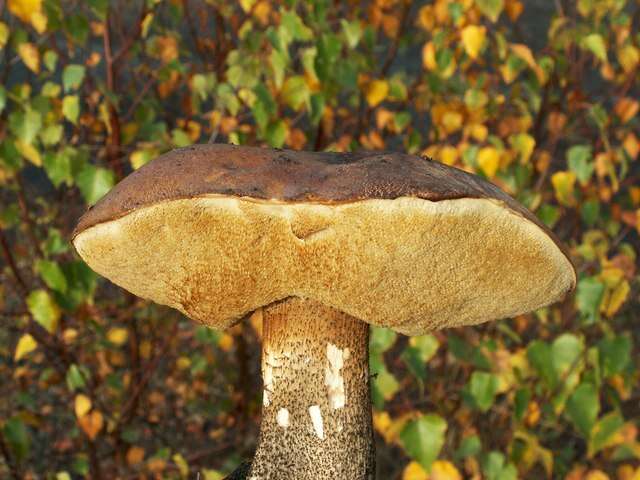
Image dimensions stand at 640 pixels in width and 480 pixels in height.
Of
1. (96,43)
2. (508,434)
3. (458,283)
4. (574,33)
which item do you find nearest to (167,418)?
(508,434)

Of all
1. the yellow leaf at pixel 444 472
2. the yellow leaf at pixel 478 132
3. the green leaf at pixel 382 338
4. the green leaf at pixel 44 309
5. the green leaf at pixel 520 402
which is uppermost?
the yellow leaf at pixel 478 132

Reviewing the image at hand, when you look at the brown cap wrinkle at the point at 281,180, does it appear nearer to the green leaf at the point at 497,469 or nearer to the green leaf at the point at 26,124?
the green leaf at the point at 26,124

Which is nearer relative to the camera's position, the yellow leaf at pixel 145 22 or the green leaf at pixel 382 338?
the green leaf at pixel 382 338

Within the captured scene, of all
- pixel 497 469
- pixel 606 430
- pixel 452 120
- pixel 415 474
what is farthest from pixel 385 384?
pixel 452 120

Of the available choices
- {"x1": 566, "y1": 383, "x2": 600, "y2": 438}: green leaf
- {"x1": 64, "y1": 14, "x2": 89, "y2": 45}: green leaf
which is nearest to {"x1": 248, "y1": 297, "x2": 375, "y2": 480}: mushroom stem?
{"x1": 566, "y1": 383, "x2": 600, "y2": 438}: green leaf

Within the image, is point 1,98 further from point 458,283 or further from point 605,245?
point 605,245

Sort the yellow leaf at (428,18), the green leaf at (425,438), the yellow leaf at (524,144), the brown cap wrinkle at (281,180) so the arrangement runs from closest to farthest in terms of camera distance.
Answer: the brown cap wrinkle at (281,180)
the green leaf at (425,438)
the yellow leaf at (524,144)
the yellow leaf at (428,18)

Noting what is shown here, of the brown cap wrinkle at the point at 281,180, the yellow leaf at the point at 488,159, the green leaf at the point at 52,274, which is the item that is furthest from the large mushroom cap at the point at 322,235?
the yellow leaf at the point at 488,159
